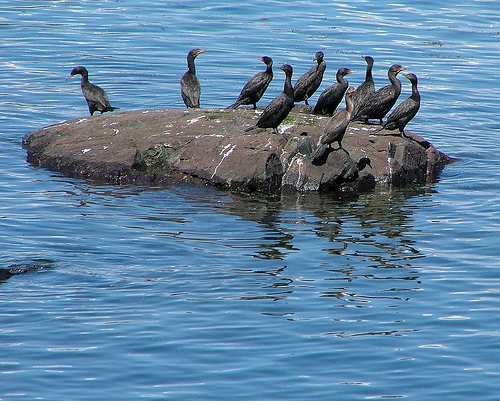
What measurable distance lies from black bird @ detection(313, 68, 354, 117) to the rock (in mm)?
287

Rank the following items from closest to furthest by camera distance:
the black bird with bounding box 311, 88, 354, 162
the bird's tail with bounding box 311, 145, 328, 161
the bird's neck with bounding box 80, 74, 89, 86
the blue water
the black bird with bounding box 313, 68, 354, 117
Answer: the blue water, the black bird with bounding box 311, 88, 354, 162, the bird's tail with bounding box 311, 145, 328, 161, the black bird with bounding box 313, 68, 354, 117, the bird's neck with bounding box 80, 74, 89, 86

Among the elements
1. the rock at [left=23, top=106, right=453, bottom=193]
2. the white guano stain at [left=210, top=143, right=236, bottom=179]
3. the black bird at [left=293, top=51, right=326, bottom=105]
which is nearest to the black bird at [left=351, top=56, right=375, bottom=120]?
the rock at [left=23, top=106, right=453, bottom=193]

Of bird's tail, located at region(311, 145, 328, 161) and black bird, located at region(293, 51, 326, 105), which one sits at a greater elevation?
black bird, located at region(293, 51, 326, 105)

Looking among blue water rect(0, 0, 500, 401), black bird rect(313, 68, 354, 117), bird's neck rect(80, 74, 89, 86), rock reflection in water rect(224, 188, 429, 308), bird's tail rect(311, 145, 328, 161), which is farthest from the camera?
bird's neck rect(80, 74, 89, 86)

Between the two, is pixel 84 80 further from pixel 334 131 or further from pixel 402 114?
pixel 402 114

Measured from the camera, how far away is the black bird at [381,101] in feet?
51.7

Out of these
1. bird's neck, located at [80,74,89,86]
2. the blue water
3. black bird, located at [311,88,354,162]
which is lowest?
the blue water

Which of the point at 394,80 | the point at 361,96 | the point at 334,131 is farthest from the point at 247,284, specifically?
the point at 394,80

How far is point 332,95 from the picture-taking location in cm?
1602

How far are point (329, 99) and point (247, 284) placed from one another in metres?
6.30

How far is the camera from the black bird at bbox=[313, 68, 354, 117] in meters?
15.9

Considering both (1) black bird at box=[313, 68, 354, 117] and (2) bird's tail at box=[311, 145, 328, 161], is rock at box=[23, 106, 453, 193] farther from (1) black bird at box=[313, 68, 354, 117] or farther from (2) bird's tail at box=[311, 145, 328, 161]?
(1) black bird at box=[313, 68, 354, 117]

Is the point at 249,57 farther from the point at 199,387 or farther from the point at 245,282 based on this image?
the point at 199,387

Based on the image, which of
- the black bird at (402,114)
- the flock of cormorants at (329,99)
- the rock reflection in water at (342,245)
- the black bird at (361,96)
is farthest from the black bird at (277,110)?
the black bird at (402,114)
